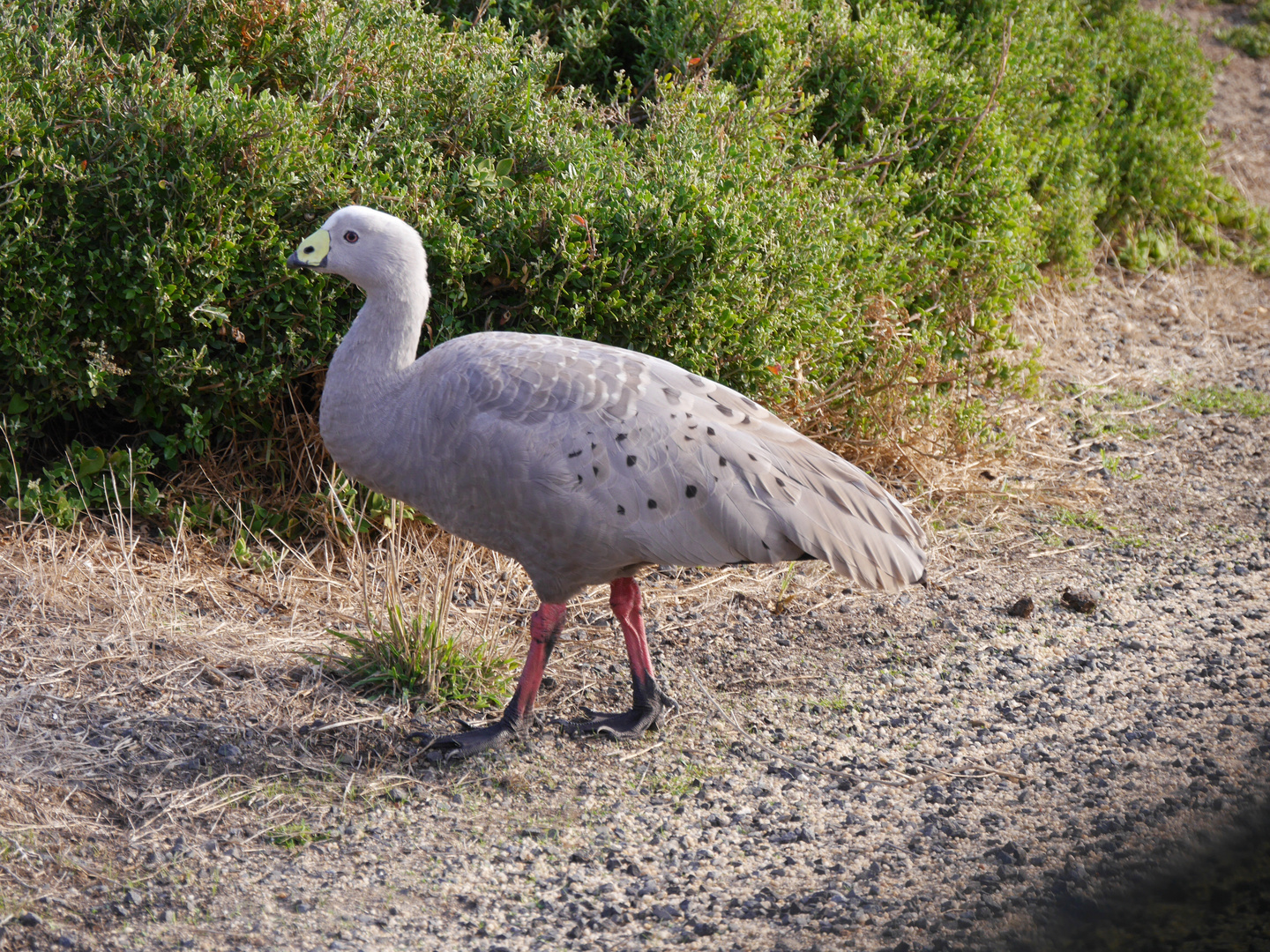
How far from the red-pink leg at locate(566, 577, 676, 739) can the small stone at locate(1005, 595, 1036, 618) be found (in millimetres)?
1778

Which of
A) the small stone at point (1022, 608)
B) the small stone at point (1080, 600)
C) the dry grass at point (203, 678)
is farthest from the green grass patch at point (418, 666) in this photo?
the small stone at point (1080, 600)

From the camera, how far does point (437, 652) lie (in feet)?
15.1

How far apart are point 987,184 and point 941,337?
3.30ft

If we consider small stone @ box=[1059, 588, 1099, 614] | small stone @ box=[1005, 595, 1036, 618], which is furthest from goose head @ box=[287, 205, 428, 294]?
small stone @ box=[1059, 588, 1099, 614]

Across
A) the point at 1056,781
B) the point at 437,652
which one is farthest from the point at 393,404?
the point at 1056,781

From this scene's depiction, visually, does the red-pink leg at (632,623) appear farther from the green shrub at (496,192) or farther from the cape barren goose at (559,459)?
the green shrub at (496,192)

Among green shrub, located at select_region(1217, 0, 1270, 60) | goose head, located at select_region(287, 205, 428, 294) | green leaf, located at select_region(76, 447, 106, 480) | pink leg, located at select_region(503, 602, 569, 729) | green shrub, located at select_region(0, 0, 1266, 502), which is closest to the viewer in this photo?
goose head, located at select_region(287, 205, 428, 294)

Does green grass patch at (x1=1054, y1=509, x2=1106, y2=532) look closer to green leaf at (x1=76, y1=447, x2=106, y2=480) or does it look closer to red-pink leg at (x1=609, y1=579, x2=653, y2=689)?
red-pink leg at (x1=609, y1=579, x2=653, y2=689)

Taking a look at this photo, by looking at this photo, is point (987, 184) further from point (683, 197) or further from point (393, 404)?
point (393, 404)

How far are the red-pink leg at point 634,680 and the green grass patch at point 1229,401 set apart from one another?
471 cm

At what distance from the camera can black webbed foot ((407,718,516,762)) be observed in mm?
4273

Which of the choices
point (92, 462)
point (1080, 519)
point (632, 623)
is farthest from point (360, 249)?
point (1080, 519)

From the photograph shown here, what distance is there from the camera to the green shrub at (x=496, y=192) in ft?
16.2

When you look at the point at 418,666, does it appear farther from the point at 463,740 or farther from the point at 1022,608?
the point at 1022,608
